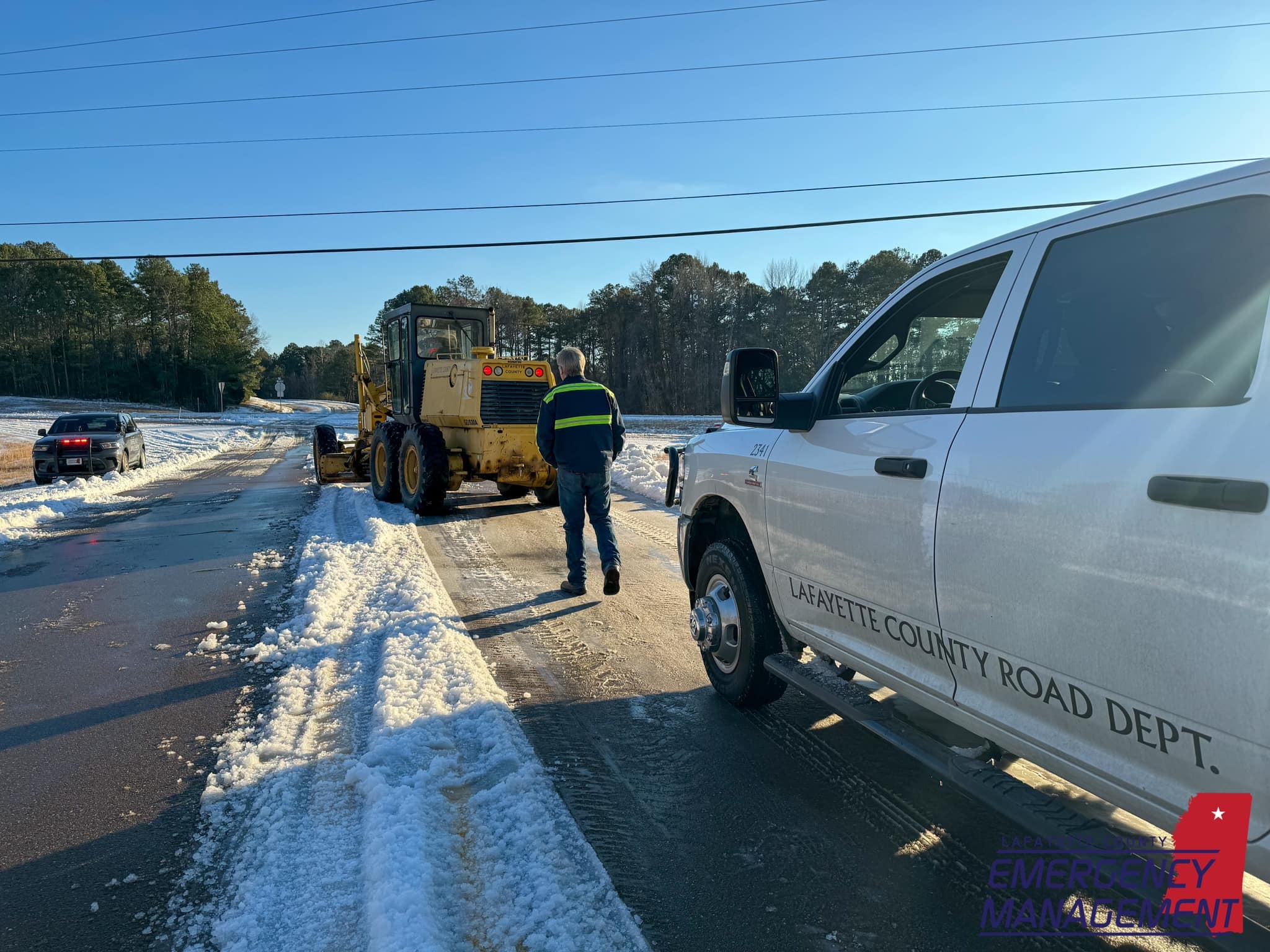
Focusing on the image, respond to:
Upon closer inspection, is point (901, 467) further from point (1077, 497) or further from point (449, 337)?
point (449, 337)

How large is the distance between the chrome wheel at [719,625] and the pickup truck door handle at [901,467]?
1.49 m

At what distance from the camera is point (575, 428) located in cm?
661

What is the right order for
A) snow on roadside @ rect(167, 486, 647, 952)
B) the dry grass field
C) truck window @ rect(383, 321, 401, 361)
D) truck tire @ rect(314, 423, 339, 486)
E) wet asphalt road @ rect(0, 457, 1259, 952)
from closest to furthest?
snow on roadside @ rect(167, 486, 647, 952)
wet asphalt road @ rect(0, 457, 1259, 952)
truck window @ rect(383, 321, 401, 361)
truck tire @ rect(314, 423, 339, 486)
the dry grass field

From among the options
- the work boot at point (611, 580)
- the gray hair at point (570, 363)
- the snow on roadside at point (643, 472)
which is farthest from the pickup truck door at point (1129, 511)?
the snow on roadside at point (643, 472)

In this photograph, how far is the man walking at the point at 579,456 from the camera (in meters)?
6.61

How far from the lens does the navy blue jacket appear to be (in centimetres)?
661

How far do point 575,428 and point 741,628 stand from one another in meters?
3.01

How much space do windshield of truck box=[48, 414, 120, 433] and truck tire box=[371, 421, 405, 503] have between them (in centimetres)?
900

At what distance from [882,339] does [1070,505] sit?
151 cm

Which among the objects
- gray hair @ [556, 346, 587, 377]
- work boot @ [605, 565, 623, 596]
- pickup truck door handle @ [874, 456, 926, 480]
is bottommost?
work boot @ [605, 565, 623, 596]

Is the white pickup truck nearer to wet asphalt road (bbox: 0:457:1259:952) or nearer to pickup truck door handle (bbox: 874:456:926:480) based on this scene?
pickup truck door handle (bbox: 874:456:926:480)

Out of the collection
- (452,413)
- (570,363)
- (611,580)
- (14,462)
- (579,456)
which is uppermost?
(570,363)

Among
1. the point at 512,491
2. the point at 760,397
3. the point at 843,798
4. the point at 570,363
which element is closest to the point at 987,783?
the point at 843,798

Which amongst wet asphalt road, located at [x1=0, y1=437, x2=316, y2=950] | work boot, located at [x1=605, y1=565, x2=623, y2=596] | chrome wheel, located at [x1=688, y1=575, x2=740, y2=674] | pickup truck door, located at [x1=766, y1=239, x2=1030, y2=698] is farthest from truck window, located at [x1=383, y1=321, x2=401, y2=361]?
pickup truck door, located at [x1=766, y1=239, x2=1030, y2=698]
